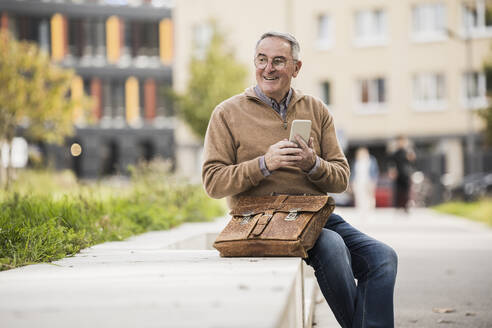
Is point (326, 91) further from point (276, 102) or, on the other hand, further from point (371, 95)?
point (276, 102)

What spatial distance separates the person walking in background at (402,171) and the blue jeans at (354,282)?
619 inches

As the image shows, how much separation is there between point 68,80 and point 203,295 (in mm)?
20509

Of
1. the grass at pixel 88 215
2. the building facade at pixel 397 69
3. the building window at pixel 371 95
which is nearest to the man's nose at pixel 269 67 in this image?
the grass at pixel 88 215

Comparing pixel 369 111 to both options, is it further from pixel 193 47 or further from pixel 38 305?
pixel 38 305

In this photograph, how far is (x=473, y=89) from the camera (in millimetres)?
36625

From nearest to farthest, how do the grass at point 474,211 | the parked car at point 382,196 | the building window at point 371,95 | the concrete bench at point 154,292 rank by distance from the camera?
the concrete bench at point 154,292, the grass at point 474,211, the parked car at point 382,196, the building window at point 371,95

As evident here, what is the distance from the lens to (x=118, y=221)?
7.40 m

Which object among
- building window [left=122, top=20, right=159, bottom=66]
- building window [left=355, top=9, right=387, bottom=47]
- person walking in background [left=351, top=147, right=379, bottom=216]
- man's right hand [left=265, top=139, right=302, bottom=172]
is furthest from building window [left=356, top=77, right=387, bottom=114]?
man's right hand [left=265, top=139, right=302, bottom=172]

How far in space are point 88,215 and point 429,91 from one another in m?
32.1

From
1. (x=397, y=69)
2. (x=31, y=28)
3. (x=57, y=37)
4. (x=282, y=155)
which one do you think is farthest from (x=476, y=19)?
(x=282, y=155)

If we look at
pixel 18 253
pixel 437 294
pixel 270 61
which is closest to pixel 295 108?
pixel 270 61

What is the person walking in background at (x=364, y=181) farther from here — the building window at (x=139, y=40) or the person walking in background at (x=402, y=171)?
the building window at (x=139, y=40)

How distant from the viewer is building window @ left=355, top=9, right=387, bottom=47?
3838 centimetres

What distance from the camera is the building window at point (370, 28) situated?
38.4 m
